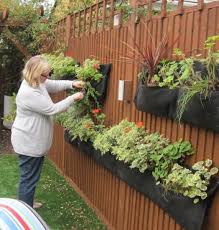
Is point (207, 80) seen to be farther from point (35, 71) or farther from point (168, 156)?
point (35, 71)

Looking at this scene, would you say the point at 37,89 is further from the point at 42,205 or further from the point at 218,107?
the point at 218,107

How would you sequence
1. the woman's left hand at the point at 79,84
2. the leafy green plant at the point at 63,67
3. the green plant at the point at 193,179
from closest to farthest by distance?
the green plant at the point at 193,179 → the woman's left hand at the point at 79,84 → the leafy green plant at the point at 63,67

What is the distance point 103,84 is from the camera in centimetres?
498

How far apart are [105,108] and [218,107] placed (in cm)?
254

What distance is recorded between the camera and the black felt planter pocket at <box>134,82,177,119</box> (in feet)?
10.7

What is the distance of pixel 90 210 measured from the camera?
5414 mm

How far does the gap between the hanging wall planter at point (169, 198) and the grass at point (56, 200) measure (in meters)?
0.94

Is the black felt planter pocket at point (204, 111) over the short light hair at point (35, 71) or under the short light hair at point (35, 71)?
under

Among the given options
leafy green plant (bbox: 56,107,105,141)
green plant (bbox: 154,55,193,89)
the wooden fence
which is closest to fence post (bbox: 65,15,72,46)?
the wooden fence

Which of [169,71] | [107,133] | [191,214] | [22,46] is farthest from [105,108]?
[22,46]

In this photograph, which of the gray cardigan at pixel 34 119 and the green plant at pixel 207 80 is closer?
the green plant at pixel 207 80

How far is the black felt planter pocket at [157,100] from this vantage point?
3254 millimetres

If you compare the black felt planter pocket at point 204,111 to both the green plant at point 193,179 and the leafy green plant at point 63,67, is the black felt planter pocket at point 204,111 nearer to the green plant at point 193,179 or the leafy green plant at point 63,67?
the green plant at point 193,179

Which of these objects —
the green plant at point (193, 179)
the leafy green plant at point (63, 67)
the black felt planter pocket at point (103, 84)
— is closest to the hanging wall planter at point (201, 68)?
the green plant at point (193, 179)
